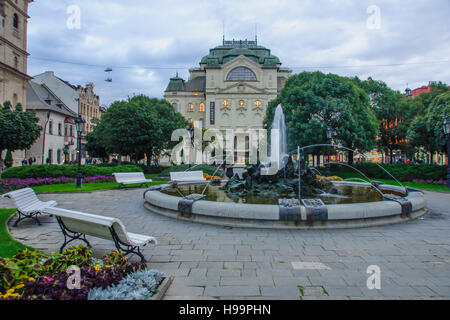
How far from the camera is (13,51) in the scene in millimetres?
34000

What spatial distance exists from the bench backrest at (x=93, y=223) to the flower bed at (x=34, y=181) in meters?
11.9

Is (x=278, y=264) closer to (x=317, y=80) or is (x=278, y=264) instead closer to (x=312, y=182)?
(x=312, y=182)

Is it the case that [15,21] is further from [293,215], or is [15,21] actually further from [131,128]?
[293,215]

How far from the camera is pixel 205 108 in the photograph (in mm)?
76000

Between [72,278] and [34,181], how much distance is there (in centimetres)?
1657

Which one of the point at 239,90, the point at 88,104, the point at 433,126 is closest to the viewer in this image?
the point at 433,126

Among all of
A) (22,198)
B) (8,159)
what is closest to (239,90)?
(8,159)

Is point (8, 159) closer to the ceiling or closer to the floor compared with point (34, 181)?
closer to the ceiling

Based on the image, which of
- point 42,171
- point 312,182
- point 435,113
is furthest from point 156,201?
point 435,113

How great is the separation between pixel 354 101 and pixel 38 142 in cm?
4473

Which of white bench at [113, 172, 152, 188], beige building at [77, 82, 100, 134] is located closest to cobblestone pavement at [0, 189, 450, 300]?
white bench at [113, 172, 152, 188]

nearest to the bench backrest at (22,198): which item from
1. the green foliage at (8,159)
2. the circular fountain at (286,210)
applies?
the circular fountain at (286,210)

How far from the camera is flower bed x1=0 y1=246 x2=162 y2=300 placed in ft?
9.33

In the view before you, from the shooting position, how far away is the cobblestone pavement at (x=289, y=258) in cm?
373
